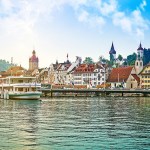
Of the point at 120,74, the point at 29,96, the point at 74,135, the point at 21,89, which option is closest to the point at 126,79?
the point at 120,74

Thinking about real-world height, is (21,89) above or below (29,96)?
above

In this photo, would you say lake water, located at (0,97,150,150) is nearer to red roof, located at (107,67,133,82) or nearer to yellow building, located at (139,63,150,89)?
yellow building, located at (139,63,150,89)

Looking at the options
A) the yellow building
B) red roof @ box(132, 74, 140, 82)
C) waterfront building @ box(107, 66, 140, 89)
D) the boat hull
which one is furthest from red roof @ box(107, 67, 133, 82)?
the boat hull

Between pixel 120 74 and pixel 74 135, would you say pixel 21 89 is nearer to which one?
pixel 74 135

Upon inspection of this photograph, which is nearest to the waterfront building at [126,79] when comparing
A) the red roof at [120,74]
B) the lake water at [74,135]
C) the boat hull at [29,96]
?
the red roof at [120,74]

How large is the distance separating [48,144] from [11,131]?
6.75 m

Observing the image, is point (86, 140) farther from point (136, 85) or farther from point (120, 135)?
point (136, 85)

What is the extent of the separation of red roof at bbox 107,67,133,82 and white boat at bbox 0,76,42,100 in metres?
87.2

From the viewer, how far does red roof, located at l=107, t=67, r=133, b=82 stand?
621 ft

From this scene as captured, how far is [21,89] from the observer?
101938 millimetres

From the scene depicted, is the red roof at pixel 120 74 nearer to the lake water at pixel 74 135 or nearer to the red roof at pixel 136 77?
the red roof at pixel 136 77

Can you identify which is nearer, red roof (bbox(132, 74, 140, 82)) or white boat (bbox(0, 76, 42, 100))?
white boat (bbox(0, 76, 42, 100))

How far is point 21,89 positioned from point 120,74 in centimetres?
9454

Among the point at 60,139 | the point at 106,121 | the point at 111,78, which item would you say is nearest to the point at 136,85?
the point at 111,78
